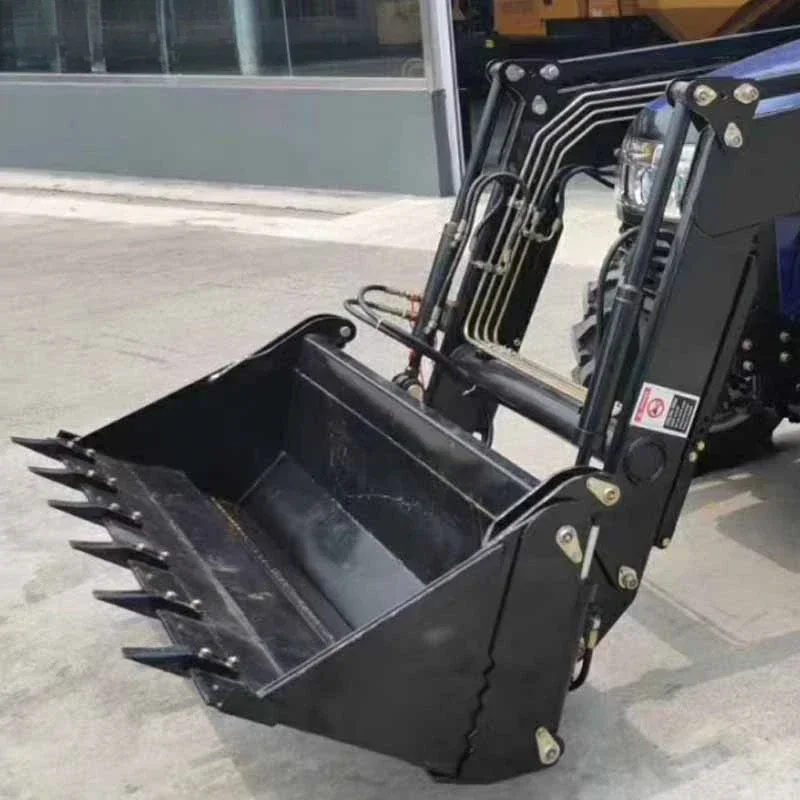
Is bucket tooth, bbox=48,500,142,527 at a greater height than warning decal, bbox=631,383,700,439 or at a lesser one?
lesser

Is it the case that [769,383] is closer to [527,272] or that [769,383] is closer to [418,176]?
[527,272]

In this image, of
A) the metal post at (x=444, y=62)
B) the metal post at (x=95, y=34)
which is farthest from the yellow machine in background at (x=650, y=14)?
the metal post at (x=95, y=34)

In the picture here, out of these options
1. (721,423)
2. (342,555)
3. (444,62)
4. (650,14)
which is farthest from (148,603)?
(650,14)

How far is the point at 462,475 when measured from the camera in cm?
305

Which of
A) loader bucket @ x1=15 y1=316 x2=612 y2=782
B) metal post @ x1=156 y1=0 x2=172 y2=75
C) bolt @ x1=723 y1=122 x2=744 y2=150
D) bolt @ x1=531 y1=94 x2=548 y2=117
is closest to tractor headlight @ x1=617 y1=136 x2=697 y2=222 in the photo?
bolt @ x1=531 y1=94 x2=548 y2=117

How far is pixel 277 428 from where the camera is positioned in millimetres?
3908

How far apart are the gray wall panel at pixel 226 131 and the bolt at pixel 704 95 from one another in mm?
7542

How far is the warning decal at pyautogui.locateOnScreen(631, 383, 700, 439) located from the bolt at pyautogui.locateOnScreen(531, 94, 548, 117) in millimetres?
1170

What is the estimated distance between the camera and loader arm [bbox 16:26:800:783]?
2.62 m

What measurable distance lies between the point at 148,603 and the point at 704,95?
1432 mm

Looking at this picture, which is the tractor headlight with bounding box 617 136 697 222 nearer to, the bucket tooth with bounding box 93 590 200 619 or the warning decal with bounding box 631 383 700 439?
the warning decal with bounding box 631 383 700 439

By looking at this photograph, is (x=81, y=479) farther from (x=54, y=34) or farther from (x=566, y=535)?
(x=54, y=34)

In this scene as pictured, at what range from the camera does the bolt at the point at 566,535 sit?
2.65m

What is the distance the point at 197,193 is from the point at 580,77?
8.33 meters
